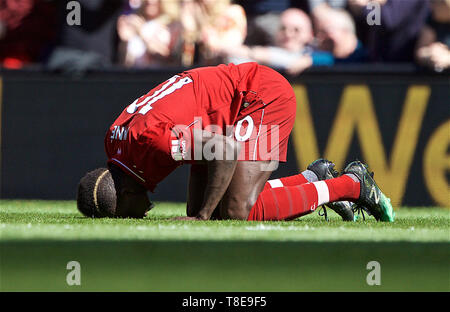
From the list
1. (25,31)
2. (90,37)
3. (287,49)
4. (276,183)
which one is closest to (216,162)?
(276,183)

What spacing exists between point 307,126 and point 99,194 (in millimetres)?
3030

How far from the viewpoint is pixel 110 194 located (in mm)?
4812

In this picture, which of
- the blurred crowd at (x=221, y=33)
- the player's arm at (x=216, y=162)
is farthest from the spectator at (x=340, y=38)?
the player's arm at (x=216, y=162)

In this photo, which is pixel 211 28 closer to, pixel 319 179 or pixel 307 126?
pixel 307 126

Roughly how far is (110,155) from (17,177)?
2.88m

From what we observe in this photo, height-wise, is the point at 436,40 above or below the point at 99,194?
above

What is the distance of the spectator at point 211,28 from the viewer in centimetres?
791

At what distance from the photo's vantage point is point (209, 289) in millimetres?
→ 3332

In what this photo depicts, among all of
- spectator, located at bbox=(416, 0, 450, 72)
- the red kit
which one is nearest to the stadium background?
spectator, located at bbox=(416, 0, 450, 72)

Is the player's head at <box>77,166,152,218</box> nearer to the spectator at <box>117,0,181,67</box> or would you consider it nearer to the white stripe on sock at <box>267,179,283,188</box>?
the white stripe on sock at <box>267,179,283,188</box>

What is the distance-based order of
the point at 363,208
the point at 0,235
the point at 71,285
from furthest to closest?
the point at 363,208
the point at 0,235
the point at 71,285

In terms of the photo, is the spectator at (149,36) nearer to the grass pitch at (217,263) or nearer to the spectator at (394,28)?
the spectator at (394,28)
